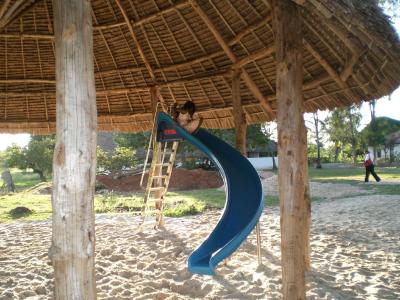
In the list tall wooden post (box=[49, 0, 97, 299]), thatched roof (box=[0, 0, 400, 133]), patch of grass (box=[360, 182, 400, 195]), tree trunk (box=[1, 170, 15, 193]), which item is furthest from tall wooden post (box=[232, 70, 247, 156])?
tree trunk (box=[1, 170, 15, 193])

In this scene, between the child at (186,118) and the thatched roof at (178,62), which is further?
the child at (186,118)

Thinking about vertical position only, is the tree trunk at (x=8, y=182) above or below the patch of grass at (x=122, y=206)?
above

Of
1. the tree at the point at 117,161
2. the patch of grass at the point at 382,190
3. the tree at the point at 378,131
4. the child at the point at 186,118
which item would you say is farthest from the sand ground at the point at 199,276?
the tree at the point at 378,131

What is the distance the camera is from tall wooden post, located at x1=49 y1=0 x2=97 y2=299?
2420 mm

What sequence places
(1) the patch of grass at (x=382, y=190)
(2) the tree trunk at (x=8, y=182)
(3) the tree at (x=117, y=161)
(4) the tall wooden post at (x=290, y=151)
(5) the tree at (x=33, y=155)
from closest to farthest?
(4) the tall wooden post at (x=290, y=151)
(1) the patch of grass at (x=382, y=190)
(2) the tree trunk at (x=8, y=182)
(3) the tree at (x=117, y=161)
(5) the tree at (x=33, y=155)

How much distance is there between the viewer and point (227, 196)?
219 inches

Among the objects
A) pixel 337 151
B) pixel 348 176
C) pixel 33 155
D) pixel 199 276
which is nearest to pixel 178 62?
pixel 199 276

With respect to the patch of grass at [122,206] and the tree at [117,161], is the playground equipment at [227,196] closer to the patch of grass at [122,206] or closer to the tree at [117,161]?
the patch of grass at [122,206]

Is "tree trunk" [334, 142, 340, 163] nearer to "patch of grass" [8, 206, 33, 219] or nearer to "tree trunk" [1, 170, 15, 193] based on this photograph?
"tree trunk" [1, 170, 15, 193]

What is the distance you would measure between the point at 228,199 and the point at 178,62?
122 inches

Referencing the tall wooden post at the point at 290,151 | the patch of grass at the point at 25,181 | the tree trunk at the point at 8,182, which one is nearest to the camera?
the tall wooden post at the point at 290,151

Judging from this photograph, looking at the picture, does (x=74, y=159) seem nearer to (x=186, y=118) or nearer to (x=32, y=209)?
(x=186, y=118)

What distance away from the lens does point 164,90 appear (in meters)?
8.27

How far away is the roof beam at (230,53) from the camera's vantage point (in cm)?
609
